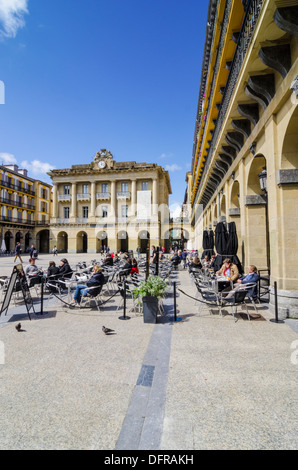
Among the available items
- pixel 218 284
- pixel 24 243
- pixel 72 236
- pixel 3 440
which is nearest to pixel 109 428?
pixel 3 440

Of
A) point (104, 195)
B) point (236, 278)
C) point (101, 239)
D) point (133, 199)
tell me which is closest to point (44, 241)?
point (101, 239)

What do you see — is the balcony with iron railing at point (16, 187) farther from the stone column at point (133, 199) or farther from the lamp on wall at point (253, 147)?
the lamp on wall at point (253, 147)

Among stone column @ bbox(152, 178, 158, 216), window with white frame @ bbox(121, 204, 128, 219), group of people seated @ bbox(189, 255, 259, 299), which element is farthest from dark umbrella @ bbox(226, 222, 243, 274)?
window with white frame @ bbox(121, 204, 128, 219)

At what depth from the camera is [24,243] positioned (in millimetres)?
49469

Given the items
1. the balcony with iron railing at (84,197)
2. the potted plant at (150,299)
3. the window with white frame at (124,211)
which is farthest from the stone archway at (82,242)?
the potted plant at (150,299)

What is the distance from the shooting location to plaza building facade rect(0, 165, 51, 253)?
45000 millimetres

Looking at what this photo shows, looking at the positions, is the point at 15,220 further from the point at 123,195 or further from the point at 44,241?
the point at 123,195

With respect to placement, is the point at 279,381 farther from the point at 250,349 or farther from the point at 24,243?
the point at 24,243

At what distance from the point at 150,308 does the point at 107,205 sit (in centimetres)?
4117

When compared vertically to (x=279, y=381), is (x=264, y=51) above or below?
above

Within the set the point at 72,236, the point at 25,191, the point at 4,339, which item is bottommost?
the point at 4,339

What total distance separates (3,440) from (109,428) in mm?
992

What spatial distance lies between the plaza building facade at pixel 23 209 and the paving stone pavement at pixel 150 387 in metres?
44.8

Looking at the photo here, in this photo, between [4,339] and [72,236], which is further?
[72,236]
